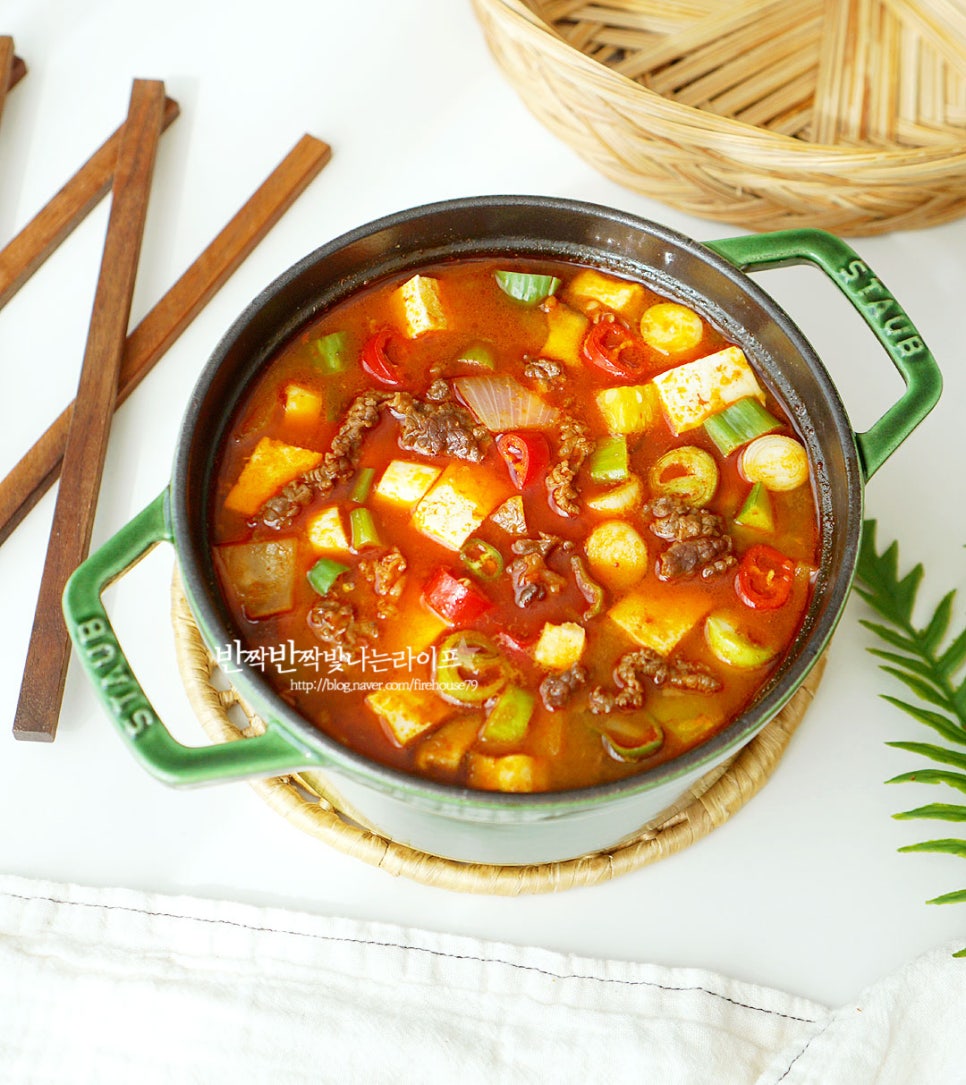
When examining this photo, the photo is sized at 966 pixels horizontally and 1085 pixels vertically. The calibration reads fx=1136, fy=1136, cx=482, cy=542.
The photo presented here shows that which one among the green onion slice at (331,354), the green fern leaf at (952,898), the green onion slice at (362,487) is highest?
the green onion slice at (331,354)

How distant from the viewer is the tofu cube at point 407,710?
2.14 m

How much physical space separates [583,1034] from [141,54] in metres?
2.98

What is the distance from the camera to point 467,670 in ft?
7.22

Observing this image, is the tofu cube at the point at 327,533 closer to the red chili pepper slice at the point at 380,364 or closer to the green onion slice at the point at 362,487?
the green onion slice at the point at 362,487

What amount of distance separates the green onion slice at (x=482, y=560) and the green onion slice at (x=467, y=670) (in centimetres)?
14

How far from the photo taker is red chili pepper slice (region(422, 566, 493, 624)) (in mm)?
2232

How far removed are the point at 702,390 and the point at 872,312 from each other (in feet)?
1.22

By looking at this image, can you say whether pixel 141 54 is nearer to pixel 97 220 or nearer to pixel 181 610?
pixel 97 220

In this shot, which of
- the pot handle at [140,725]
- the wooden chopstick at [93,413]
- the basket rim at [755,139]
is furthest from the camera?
the basket rim at [755,139]

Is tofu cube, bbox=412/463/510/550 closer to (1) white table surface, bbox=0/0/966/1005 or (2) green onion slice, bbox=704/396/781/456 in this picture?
(2) green onion slice, bbox=704/396/781/456

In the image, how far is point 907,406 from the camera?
2199 mm

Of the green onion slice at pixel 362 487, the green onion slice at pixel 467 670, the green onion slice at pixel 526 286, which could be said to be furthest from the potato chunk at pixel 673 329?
the green onion slice at pixel 467 670

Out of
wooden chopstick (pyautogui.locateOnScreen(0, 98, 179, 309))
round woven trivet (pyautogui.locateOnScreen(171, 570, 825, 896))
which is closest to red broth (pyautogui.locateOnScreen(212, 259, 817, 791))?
round woven trivet (pyautogui.locateOnScreen(171, 570, 825, 896))

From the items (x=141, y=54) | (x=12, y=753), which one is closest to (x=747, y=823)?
(x=12, y=753)
